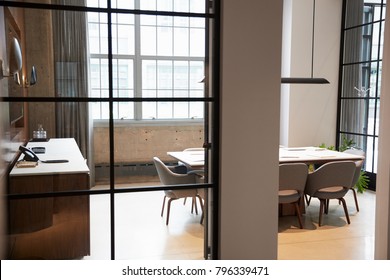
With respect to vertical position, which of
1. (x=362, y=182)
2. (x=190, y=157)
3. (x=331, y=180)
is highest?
(x=190, y=157)

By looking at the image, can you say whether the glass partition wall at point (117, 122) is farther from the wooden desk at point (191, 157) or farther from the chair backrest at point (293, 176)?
the chair backrest at point (293, 176)

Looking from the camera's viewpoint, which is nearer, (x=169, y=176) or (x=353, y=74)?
(x=169, y=176)

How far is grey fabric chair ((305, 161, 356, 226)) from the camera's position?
4.80m

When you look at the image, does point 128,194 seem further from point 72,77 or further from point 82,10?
point 82,10

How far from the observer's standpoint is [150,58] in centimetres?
243

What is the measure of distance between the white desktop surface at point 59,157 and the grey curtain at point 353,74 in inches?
236

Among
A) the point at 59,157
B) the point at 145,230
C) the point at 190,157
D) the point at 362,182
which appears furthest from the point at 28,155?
the point at 362,182

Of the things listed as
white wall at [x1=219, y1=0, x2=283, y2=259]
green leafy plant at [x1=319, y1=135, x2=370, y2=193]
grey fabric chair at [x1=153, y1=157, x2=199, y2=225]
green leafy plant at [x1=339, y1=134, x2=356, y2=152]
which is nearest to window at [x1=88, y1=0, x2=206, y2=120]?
white wall at [x1=219, y1=0, x2=283, y2=259]

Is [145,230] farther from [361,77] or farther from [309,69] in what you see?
[361,77]

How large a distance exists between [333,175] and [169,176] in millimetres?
2931

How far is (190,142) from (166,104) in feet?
0.93

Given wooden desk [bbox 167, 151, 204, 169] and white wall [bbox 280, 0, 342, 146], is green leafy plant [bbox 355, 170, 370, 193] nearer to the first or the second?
white wall [bbox 280, 0, 342, 146]

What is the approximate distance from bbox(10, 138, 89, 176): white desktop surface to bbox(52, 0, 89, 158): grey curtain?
6 cm

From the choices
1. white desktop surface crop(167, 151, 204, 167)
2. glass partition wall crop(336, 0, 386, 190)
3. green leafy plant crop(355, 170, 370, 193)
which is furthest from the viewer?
glass partition wall crop(336, 0, 386, 190)
